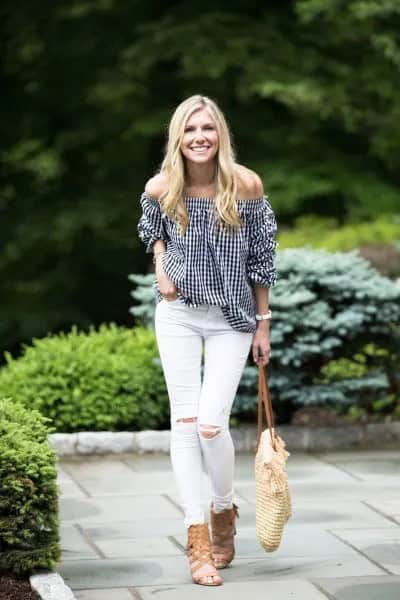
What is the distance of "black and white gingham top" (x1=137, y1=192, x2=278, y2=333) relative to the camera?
216 inches

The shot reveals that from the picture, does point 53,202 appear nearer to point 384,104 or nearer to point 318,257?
point 384,104

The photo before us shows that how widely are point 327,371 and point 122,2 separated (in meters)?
10.4

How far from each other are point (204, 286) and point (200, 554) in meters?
1.16

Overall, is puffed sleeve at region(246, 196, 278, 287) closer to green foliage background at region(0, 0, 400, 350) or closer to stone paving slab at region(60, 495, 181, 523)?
stone paving slab at region(60, 495, 181, 523)

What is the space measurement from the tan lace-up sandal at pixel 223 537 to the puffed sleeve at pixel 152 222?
127 cm

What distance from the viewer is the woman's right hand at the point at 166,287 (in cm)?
553

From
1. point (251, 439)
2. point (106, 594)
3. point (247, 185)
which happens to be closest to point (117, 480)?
point (251, 439)

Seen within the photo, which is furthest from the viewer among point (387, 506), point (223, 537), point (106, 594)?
point (387, 506)

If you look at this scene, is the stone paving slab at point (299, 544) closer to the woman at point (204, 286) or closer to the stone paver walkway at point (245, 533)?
the stone paver walkway at point (245, 533)

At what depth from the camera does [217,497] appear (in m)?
5.70

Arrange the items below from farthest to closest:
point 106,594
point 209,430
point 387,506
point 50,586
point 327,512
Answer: point 387,506 → point 327,512 → point 209,430 → point 106,594 → point 50,586

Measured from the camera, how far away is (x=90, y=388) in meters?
8.65

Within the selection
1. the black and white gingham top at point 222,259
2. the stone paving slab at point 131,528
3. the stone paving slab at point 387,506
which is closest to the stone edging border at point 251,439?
Answer: the stone paving slab at point 387,506

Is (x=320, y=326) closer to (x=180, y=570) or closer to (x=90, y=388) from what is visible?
(x=90, y=388)
